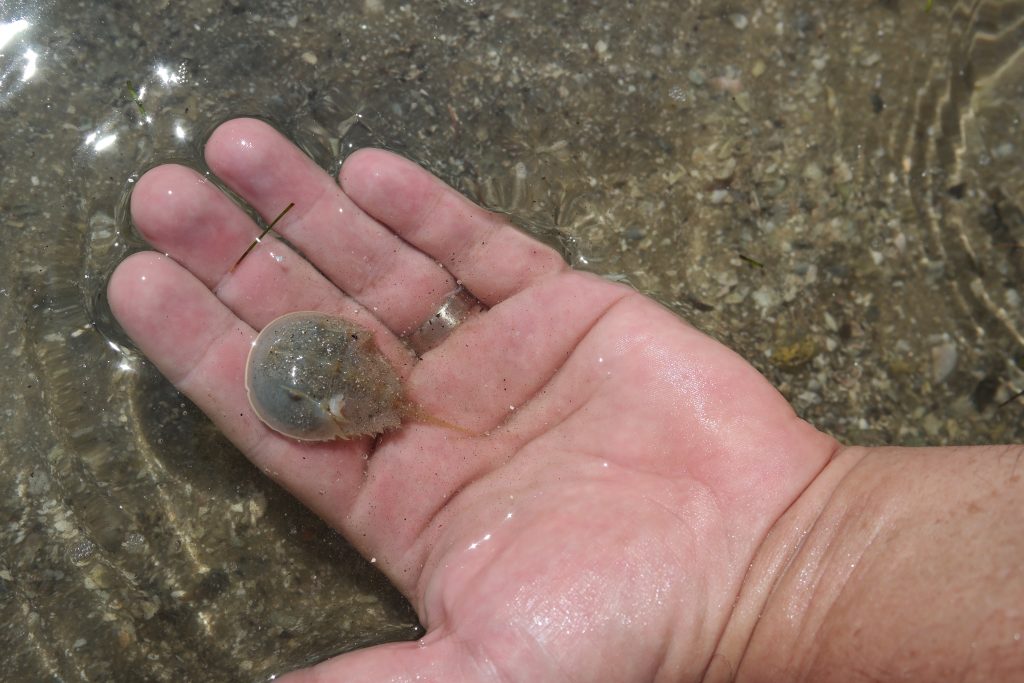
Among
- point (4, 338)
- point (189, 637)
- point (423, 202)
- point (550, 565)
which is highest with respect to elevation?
point (423, 202)

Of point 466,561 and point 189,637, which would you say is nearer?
point 466,561

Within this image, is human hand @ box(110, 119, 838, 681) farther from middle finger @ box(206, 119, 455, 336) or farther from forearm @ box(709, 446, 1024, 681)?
forearm @ box(709, 446, 1024, 681)

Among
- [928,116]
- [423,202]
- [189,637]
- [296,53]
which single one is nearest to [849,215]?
[928,116]

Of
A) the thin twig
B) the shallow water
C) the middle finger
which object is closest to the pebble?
the shallow water

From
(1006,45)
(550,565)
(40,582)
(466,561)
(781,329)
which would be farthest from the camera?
(1006,45)

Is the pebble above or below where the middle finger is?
below

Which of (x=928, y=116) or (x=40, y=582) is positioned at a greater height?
(x=928, y=116)

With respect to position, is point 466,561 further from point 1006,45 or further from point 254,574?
point 1006,45
